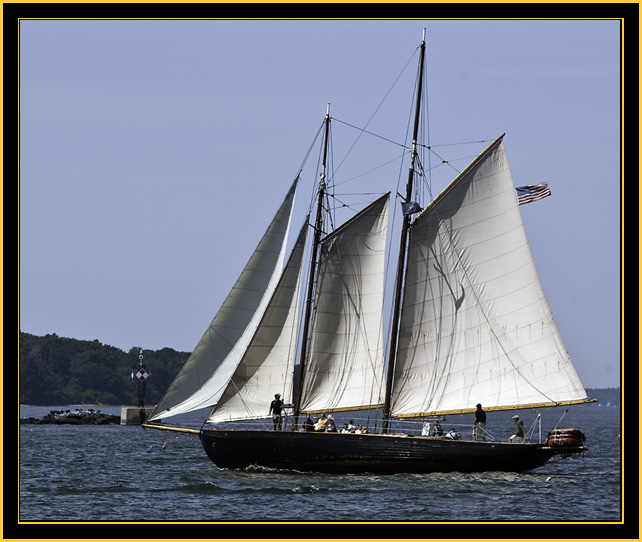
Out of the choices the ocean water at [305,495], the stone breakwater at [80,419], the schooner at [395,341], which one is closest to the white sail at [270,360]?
the schooner at [395,341]

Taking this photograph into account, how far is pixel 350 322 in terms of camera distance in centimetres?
4356

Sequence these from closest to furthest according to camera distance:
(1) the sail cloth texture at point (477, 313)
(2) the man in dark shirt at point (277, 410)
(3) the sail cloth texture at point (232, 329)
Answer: (1) the sail cloth texture at point (477, 313), (2) the man in dark shirt at point (277, 410), (3) the sail cloth texture at point (232, 329)

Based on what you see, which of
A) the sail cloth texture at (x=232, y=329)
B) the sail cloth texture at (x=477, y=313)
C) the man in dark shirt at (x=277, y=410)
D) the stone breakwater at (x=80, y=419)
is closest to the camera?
the sail cloth texture at (x=477, y=313)

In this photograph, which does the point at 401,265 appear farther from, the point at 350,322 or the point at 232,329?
the point at 232,329

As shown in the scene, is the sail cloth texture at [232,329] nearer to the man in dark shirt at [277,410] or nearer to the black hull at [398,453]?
the man in dark shirt at [277,410]

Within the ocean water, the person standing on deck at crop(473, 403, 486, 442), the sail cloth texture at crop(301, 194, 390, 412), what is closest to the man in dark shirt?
the sail cloth texture at crop(301, 194, 390, 412)

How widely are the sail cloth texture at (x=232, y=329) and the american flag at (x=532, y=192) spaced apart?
9270 millimetres

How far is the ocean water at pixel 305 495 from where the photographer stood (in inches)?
1288

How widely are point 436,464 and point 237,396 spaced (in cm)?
818

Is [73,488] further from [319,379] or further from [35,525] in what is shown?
[35,525]

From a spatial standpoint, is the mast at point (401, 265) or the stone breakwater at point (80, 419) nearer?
the mast at point (401, 265)

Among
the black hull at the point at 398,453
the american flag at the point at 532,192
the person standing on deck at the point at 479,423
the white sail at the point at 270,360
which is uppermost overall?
the american flag at the point at 532,192

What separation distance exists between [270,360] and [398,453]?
6.30m

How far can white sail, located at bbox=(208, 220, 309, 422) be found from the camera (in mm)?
43312
